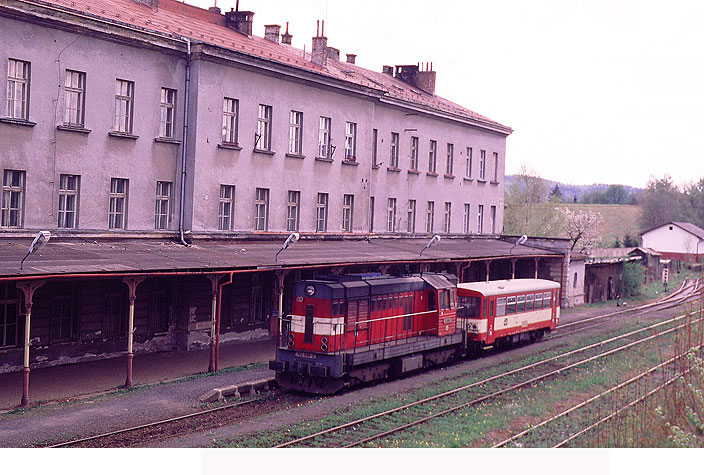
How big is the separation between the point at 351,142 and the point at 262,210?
23.8ft

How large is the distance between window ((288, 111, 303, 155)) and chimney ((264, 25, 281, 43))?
22.1 feet

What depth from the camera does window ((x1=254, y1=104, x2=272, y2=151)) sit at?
31875 mm

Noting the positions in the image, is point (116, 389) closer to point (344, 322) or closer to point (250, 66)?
point (344, 322)

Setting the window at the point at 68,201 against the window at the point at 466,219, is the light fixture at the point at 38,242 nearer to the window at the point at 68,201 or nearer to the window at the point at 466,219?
the window at the point at 68,201

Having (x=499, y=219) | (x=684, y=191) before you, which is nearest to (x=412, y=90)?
(x=499, y=219)

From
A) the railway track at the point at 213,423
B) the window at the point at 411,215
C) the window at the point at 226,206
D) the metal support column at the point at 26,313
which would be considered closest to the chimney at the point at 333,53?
the window at the point at 411,215

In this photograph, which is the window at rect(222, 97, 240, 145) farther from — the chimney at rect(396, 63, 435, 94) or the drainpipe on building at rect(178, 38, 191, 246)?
the chimney at rect(396, 63, 435, 94)

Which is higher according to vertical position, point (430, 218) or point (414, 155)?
point (414, 155)

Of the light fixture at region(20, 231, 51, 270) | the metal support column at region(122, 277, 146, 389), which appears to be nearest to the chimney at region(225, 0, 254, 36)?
the metal support column at region(122, 277, 146, 389)

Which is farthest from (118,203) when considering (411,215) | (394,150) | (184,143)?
(411,215)

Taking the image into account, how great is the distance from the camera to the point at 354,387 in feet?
76.7

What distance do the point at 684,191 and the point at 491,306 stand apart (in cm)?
1479

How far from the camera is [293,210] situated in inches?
1352

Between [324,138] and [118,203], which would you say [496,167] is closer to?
[324,138]
